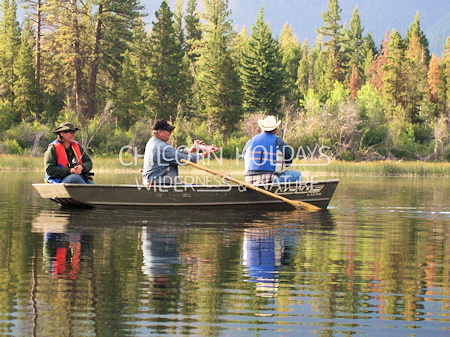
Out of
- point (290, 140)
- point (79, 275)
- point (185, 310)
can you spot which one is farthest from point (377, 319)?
point (290, 140)

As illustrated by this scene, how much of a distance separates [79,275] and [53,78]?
2006 inches

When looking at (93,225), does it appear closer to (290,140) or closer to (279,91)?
(290,140)

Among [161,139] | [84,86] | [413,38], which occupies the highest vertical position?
[413,38]

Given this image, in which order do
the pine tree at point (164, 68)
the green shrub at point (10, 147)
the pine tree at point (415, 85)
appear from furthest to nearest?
the pine tree at point (415, 85), the pine tree at point (164, 68), the green shrub at point (10, 147)

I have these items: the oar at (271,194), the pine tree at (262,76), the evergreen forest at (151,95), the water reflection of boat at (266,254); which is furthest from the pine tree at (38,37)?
the water reflection of boat at (266,254)

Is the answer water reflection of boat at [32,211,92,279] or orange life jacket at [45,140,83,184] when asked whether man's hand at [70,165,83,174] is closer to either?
orange life jacket at [45,140,83,184]

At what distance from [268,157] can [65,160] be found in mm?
3738

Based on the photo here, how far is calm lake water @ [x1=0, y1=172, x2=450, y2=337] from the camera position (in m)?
5.72

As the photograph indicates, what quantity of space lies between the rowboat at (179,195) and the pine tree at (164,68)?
41285mm

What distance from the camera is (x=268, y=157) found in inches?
558

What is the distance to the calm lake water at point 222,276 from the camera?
572 cm

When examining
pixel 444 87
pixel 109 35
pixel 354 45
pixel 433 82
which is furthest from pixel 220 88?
pixel 354 45

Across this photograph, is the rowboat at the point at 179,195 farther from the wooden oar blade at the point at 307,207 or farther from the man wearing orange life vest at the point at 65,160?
the man wearing orange life vest at the point at 65,160

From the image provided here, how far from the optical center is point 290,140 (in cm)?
4922
